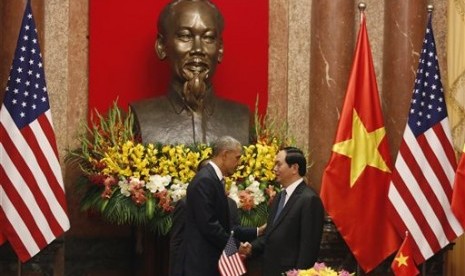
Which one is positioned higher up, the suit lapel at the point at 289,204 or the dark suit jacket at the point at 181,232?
the suit lapel at the point at 289,204

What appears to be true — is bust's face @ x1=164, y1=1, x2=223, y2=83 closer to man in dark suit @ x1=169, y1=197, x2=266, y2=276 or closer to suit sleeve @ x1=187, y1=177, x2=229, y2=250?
man in dark suit @ x1=169, y1=197, x2=266, y2=276

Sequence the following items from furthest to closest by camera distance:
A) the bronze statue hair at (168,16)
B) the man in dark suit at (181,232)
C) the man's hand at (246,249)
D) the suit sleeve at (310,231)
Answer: the bronze statue hair at (168,16), the man in dark suit at (181,232), the man's hand at (246,249), the suit sleeve at (310,231)

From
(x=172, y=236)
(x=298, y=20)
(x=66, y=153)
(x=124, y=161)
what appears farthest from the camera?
(x=298, y=20)

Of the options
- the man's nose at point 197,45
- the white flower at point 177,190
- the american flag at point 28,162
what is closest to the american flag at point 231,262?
the white flower at point 177,190

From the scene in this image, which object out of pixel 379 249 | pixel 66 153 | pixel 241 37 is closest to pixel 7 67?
pixel 66 153

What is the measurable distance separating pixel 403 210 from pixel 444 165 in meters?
0.48

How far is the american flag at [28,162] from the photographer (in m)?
8.59

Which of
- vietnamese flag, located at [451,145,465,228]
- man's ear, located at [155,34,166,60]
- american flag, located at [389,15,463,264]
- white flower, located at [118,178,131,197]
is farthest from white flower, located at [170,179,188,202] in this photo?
vietnamese flag, located at [451,145,465,228]

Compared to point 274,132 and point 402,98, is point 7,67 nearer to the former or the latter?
point 274,132

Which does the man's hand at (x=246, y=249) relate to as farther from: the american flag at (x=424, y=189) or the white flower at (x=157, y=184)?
the american flag at (x=424, y=189)

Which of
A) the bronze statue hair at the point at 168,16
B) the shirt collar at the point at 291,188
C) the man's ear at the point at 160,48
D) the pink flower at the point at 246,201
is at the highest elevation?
the bronze statue hair at the point at 168,16

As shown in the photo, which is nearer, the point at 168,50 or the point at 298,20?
the point at 168,50

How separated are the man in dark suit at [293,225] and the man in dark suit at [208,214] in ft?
1.18

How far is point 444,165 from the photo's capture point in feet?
29.5
